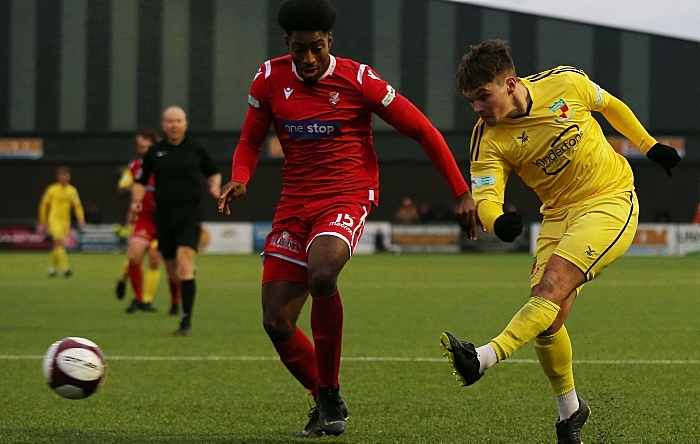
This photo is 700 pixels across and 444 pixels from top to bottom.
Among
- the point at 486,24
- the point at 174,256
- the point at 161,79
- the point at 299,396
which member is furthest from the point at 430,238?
the point at 299,396

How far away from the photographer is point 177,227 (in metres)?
12.3

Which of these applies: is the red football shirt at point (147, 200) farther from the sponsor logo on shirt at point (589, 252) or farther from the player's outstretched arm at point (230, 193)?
the sponsor logo on shirt at point (589, 252)

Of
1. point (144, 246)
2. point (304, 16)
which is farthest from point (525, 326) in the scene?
point (144, 246)

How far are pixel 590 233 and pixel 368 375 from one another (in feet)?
10.4

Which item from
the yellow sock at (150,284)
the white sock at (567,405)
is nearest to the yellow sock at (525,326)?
the white sock at (567,405)

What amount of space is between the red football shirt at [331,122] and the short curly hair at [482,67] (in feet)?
2.07

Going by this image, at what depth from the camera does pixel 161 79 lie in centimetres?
4284

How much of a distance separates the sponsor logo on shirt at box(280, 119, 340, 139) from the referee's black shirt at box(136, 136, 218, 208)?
643 cm

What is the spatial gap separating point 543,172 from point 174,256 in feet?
24.9

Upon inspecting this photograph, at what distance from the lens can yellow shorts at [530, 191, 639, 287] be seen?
17.7 ft

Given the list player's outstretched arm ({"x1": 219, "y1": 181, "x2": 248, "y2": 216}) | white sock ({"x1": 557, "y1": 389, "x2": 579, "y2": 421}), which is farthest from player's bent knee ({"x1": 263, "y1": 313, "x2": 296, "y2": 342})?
white sock ({"x1": 557, "y1": 389, "x2": 579, "y2": 421})

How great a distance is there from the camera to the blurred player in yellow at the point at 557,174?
212 inches

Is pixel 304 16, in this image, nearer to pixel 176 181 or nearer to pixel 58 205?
pixel 176 181

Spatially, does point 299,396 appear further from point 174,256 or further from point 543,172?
point 174,256
